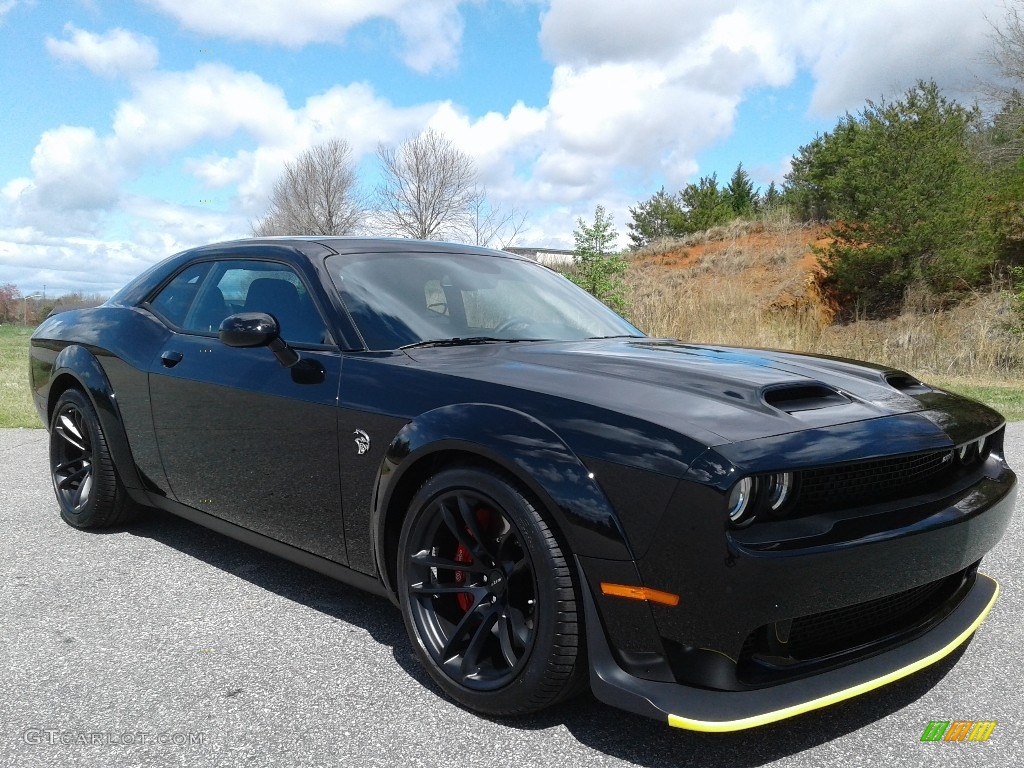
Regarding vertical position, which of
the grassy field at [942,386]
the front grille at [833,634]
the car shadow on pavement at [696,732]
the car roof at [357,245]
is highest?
the car roof at [357,245]

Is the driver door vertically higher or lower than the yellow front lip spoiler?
higher

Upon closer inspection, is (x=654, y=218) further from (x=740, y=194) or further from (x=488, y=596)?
(x=488, y=596)

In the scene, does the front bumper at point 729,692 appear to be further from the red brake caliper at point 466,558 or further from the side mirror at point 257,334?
the side mirror at point 257,334

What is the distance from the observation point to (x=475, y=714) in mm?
2537

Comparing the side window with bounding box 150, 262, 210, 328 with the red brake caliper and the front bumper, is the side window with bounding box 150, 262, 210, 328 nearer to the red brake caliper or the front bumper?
the red brake caliper

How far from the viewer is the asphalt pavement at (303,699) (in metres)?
2.31

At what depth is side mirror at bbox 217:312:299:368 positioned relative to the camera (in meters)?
3.05

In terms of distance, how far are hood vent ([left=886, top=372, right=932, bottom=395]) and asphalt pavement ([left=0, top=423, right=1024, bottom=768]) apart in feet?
2.97

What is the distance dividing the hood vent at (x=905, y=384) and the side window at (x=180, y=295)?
9.70 ft

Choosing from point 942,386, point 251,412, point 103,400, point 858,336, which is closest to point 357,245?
point 251,412

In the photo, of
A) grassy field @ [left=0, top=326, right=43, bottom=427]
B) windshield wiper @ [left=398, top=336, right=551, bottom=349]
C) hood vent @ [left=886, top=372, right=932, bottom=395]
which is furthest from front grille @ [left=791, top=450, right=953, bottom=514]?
grassy field @ [left=0, top=326, right=43, bottom=427]

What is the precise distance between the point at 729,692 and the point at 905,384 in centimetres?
137

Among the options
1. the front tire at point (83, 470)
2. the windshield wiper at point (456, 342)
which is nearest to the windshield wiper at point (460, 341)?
the windshield wiper at point (456, 342)

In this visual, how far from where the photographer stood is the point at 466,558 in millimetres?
2650
